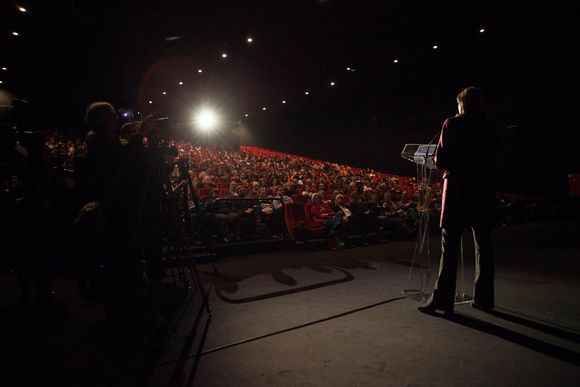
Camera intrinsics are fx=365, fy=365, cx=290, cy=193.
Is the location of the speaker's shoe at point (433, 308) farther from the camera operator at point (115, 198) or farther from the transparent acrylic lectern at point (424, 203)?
the camera operator at point (115, 198)

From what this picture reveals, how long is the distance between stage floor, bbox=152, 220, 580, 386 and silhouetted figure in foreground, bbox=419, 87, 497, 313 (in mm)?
387

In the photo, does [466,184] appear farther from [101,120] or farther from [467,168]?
[101,120]

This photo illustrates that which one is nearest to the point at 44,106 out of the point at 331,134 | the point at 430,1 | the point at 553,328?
the point at 553,328

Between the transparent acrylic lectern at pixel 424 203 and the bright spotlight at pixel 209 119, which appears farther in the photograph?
the bright spotlight at pixel 209 119

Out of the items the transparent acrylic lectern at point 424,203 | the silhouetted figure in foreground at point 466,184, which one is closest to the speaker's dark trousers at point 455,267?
the silhouetted figure in foreground at point 466,184

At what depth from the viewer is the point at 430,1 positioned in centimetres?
928

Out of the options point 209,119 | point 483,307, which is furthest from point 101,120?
point 209,119

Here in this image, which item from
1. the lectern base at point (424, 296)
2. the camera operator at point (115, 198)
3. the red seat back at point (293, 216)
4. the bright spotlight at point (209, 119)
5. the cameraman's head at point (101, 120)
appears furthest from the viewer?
the bright spotlight at point (209, 119)

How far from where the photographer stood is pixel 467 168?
2.88 m

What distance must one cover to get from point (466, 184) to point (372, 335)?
1.39 metres

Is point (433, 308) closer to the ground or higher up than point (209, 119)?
closer to the ground

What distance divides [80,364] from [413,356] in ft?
6.75

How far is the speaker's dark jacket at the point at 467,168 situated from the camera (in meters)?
2.86

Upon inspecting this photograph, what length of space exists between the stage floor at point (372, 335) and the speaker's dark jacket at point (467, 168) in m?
0.80
